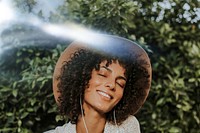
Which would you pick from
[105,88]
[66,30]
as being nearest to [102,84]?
[105,88]

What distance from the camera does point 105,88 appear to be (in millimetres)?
829

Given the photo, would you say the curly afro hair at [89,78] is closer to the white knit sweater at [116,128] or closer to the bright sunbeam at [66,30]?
the white knit sweater at [116,128]

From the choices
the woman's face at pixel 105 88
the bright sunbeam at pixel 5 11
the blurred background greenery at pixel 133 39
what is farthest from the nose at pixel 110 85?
the bright sunbeam at pixel 5 11

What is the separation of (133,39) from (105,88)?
0.44m

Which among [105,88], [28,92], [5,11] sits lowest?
[28,92]

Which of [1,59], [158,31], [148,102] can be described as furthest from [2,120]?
[158,31]

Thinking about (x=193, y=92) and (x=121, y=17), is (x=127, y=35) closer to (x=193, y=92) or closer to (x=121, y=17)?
(x=121, y=17)

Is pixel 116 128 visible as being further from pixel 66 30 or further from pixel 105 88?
pixel 66 30

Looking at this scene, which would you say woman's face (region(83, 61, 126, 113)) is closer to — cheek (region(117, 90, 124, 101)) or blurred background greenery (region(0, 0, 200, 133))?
cheek (region(117, 90, 124, 101))

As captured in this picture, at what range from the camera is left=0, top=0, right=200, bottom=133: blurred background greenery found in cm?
115

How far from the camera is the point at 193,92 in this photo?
1366mm

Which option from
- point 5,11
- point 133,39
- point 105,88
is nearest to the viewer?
point 105,88

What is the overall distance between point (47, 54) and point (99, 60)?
0.36m

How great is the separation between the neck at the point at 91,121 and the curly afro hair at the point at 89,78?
0.02m
